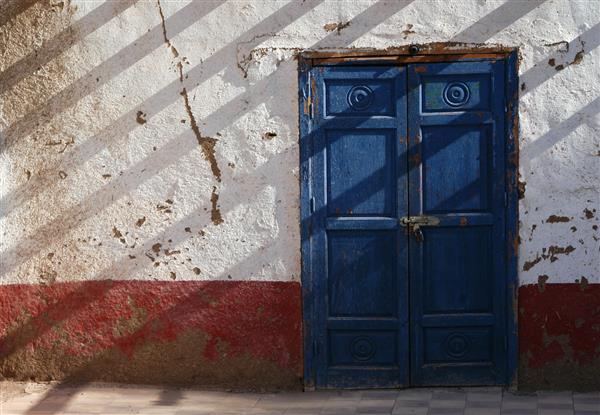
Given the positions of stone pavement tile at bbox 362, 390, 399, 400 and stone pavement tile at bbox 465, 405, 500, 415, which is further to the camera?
stone pavement tile at bbox 362, 390, 399, 400

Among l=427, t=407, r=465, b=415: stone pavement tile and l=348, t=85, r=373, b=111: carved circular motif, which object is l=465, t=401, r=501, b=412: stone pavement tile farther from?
l=348, t=85, r=373, b=111: carved circular motif

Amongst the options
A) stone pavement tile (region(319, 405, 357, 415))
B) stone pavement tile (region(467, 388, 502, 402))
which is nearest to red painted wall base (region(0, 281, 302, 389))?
stone pavement tile (region(319, 405, 357, 415))

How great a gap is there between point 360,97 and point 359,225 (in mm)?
824

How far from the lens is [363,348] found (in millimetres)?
6656

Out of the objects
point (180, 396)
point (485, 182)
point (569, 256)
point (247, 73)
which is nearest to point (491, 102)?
point (485, 182)

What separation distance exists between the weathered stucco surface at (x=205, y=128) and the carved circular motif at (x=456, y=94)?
0.97ft

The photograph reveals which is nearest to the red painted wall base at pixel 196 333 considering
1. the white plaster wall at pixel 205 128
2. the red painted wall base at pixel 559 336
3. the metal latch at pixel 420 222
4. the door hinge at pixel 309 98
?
the red painted wall base at pixel 559 336

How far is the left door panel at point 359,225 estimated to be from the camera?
6.54m

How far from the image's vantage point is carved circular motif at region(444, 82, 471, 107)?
649 cm

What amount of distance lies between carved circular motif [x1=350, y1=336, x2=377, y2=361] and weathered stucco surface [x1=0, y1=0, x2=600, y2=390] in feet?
1.91

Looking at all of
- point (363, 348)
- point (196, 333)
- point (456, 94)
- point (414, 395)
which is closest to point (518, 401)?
point (414, 395)

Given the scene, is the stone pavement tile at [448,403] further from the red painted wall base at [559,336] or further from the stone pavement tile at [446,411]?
the red painted wall base at [559,336]

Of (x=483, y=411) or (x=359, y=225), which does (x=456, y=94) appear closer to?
(x=359, y=225)

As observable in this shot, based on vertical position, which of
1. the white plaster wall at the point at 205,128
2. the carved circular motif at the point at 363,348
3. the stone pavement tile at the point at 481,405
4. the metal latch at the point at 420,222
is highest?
the white plaster wall at the point at 205,128
